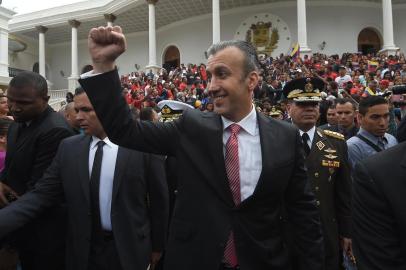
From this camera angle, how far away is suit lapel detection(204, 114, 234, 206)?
1.98 m

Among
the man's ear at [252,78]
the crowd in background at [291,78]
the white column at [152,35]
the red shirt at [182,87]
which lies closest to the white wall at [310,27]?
the white column at [152,35]

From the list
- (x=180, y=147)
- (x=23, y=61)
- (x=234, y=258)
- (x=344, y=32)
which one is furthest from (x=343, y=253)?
(x=23, y=61)

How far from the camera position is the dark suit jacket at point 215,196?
1.95 meters

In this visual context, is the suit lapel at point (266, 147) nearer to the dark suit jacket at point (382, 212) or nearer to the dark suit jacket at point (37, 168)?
the dark suit jacket at point (382, 212)

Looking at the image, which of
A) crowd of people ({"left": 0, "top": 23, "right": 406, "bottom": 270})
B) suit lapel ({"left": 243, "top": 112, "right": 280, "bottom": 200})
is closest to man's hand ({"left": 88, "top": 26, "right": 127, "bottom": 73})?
crowd of people ({"left": 0, "top": 23, "right": 406, "bottom": 270})

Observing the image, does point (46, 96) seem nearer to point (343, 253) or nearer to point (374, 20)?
point (343, 253)

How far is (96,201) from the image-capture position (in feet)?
9.05

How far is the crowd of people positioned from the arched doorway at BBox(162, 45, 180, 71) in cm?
2539

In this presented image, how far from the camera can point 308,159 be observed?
3426 millimetres

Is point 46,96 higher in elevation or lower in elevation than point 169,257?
higher

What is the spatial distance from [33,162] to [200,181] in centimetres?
142

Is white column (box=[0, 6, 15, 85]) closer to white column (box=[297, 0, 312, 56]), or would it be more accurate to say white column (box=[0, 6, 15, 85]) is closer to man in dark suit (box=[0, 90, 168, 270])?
white column (box=[297, 0, 312, 56])

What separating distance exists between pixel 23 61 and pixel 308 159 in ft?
114

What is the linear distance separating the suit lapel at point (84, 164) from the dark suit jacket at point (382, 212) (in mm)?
1805
